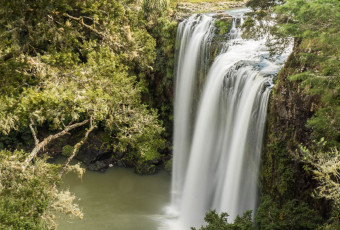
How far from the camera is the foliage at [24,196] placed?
224 inches

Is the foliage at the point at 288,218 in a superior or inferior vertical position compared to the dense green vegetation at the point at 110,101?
inferior

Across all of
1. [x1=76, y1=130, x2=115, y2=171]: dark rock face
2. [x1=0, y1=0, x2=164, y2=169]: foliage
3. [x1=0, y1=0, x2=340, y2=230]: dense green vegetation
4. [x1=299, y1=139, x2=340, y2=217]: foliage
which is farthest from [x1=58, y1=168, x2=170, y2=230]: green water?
[x1=299, y1=139, x2=340, y2=217]: foliage

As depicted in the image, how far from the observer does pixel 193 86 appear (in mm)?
15703

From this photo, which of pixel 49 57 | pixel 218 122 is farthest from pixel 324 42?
pixel 218 122

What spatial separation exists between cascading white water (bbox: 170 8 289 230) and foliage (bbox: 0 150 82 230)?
6693mm

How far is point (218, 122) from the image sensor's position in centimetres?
1338

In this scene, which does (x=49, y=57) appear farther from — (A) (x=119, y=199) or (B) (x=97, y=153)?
(B) (x=97, y=153)

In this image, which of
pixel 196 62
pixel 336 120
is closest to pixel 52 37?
pixel 336 120

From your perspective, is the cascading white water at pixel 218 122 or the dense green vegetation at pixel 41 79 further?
the cascading white water at pixel 218 122

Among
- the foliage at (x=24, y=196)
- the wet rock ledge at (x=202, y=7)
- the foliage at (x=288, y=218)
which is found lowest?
the foliage at (x=288, y=218)

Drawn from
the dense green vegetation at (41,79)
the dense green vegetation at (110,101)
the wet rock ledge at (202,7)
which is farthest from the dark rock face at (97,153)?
the dense green vegetation at (41,79)

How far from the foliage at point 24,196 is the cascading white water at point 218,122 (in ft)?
22.0

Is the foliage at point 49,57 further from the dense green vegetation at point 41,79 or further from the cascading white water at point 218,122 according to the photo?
the cascading white water at point 218,122

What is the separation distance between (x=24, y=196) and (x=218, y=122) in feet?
28.8
